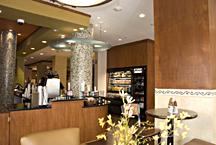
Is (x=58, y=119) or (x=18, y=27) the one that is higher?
(x=18, y=27)

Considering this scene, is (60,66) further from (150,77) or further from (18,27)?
(150,77)

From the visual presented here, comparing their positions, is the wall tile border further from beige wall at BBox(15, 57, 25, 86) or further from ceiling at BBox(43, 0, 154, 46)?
beige wall at BBox(15, 57, 25, 86)

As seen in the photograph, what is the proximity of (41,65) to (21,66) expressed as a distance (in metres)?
4.45

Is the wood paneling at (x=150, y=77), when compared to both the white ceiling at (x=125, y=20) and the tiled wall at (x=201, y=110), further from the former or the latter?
the tiled wall at (x=201, y=110)

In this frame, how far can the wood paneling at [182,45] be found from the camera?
2854mm

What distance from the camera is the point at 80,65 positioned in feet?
16.9

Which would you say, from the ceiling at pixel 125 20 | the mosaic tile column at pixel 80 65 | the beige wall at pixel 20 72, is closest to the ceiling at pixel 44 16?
the ceiling at pixel 125 20

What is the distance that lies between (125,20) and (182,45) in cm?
250

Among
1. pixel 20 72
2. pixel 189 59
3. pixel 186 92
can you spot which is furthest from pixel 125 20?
pixel 20 72

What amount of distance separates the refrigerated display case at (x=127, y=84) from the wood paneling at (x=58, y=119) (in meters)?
2.97

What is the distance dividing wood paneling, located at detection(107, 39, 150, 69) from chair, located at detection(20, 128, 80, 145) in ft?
19.1

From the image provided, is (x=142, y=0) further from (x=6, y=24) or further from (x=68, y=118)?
(x=6, y=24)

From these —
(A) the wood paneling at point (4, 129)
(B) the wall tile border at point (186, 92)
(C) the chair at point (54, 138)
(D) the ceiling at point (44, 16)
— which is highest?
(D) the ceiling at point (44, 16)

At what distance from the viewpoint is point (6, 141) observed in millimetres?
3080
